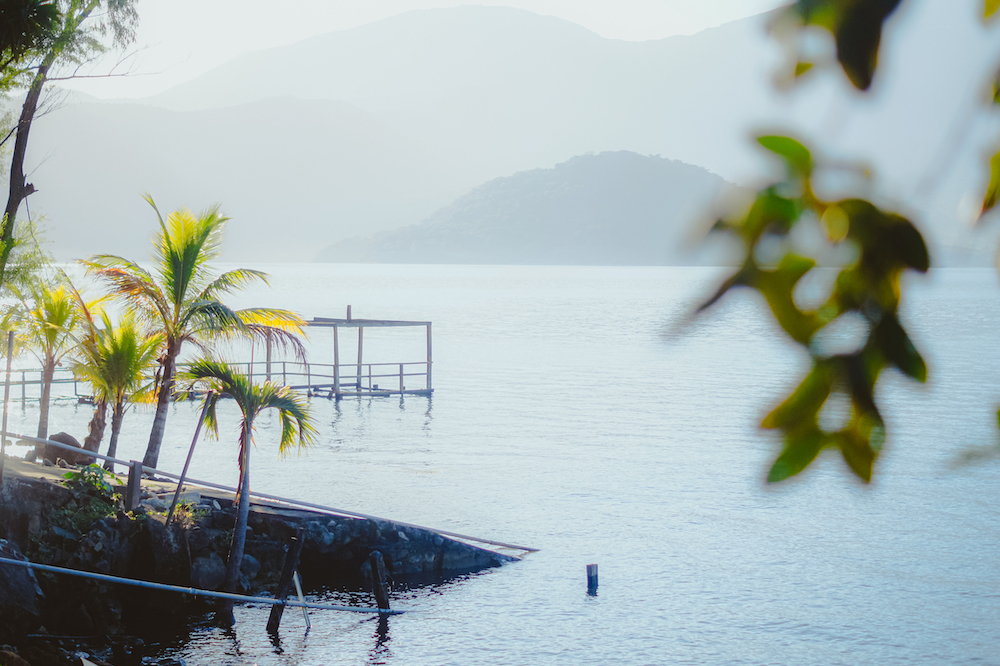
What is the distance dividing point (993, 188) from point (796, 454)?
1.63 ft

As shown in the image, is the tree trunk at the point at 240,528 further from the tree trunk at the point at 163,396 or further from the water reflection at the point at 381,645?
the water reflection at the point at 381,645

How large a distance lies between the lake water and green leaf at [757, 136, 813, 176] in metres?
0.17

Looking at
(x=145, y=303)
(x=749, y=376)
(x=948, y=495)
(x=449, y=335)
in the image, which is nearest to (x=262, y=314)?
(x=145, y=303)

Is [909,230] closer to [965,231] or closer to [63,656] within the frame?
[965,231]

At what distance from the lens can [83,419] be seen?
39.8 metres

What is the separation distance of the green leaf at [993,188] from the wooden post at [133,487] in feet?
47.6

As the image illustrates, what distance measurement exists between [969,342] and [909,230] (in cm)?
10165

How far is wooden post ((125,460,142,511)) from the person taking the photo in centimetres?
1414

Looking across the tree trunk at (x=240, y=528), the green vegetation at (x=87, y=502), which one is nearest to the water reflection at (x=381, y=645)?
the tree trunk at (x=240, y=528)

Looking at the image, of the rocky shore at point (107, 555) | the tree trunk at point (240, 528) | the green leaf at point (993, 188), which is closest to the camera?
the green leaf at point (993, 188)

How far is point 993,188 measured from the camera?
121 centimetres

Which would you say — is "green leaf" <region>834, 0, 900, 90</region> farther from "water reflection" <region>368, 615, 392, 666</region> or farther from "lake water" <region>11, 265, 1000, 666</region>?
"water reflection" <region>368, 615, 392, 666</region>

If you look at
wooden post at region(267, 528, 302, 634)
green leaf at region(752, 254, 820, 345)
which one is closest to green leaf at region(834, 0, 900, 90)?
green leaf at region(752, 254, 820, 345)

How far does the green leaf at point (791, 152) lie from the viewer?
3.41 feet
